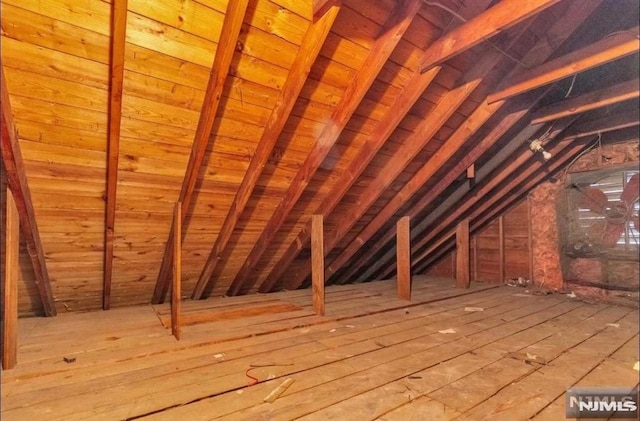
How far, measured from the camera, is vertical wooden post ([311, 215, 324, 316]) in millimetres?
3240

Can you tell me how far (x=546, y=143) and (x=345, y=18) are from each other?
289 cm

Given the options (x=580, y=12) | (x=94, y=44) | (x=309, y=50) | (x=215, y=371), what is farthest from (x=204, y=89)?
(x=580, y=12)

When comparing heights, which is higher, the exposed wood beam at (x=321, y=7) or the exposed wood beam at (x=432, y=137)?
the exposed wood beam at (x=321, y=7)

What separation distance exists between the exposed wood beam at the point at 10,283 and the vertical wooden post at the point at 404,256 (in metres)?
3.53

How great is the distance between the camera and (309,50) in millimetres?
1871

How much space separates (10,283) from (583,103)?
439cm

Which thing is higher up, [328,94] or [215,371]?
[328,94]

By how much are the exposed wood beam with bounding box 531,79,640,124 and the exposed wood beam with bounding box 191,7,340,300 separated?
5.82 feet

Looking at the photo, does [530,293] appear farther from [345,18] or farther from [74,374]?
[74,374]

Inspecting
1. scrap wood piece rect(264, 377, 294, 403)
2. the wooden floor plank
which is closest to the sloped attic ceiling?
the wooden floor plank

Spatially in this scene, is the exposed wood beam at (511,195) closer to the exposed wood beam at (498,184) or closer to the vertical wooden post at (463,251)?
the exposed wood beam at (498,184)

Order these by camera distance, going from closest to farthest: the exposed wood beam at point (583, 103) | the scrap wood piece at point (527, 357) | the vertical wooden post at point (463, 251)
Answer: the exposed wood beam at point (583, 103), the scrap wood piece at point (527, 357), the vertical wooden post at point (463, 251)

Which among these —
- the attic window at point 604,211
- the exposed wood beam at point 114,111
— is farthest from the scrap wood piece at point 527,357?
the exposed wood beam at point 114,111

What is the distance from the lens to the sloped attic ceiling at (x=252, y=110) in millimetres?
1683
